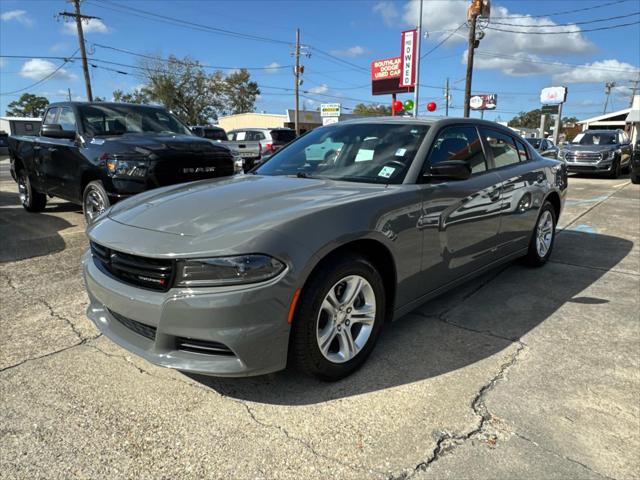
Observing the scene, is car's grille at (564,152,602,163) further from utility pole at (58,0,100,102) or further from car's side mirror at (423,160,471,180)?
utility pole at (58,0,100,102)

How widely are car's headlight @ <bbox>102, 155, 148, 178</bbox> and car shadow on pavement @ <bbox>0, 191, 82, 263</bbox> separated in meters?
1.13

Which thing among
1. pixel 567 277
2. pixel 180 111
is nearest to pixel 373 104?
pixel 180 111

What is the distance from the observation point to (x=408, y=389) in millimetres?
2682

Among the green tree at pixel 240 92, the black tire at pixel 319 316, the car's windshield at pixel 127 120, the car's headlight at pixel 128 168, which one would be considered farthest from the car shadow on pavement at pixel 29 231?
the green tree at pixel 240 92

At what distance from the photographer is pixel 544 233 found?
200 inches

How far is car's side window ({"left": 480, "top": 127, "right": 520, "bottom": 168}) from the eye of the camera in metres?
4.19

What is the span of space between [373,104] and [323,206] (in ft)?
311

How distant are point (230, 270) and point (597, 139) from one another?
18.7 metres

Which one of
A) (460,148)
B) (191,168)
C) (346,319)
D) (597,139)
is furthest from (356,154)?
A: (597,139)

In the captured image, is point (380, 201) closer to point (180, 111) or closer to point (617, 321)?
point (617, 321)

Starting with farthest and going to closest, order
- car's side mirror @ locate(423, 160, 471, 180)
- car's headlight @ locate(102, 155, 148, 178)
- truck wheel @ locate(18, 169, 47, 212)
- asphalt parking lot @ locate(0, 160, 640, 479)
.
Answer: truck wheel @ locate(18, 169, 47, 212) → car's headlight @ locate(102, 155, 148, 178) → car's side mirror @ locate(423, 160, 471, 180) → asphalt parking lot @ locate(0, 160, 640, 479)

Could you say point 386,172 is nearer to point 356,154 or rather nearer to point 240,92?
point 356,154

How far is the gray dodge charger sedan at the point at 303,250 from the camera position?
2.23 meters

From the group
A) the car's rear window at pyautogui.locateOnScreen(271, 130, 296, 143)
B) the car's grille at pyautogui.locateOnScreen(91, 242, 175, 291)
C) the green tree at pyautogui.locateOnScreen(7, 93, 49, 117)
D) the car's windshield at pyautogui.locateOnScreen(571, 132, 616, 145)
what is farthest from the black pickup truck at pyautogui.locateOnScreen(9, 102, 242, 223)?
the green tree at pyautogui.locateOnScreen(7, 93, 49, 117)
